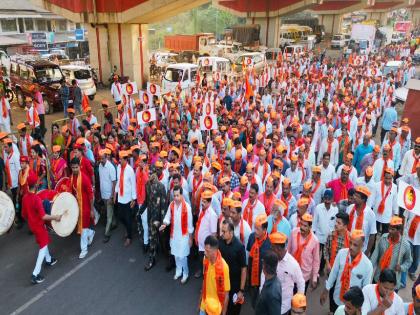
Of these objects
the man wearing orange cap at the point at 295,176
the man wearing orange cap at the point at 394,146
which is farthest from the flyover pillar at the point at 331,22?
the man wearing orange cap at the point at 295,176

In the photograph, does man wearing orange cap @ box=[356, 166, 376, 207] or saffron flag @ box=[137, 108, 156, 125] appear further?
saffron flag @ box=[137, 108, 156, 125]

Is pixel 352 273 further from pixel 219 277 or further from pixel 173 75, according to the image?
pixel 173 75

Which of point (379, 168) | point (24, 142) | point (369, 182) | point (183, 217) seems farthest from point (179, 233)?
point (24, 142)

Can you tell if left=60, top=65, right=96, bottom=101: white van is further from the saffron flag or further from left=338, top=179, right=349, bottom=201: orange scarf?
left=338, top=179, right=349, bottom=201: orange scarf

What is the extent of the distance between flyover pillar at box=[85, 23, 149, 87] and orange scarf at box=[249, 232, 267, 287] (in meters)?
17.6

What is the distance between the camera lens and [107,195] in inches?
264

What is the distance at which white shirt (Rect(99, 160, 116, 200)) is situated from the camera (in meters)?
6.66

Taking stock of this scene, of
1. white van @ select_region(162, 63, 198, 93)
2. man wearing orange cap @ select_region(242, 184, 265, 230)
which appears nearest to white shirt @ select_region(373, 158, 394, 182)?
man wearing orange cap @ select_region(242, 184, 265, 230)

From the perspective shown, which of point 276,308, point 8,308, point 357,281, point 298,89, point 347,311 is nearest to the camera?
point 347,311

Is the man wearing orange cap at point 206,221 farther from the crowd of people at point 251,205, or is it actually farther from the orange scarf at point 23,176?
the orange scarf at point 23,176

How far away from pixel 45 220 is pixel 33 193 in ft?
1.53

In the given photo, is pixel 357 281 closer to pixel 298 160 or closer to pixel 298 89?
pixel 298 160

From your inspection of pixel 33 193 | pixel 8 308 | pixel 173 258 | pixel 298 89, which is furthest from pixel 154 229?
pixel 298 89

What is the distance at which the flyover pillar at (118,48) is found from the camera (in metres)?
19.9
